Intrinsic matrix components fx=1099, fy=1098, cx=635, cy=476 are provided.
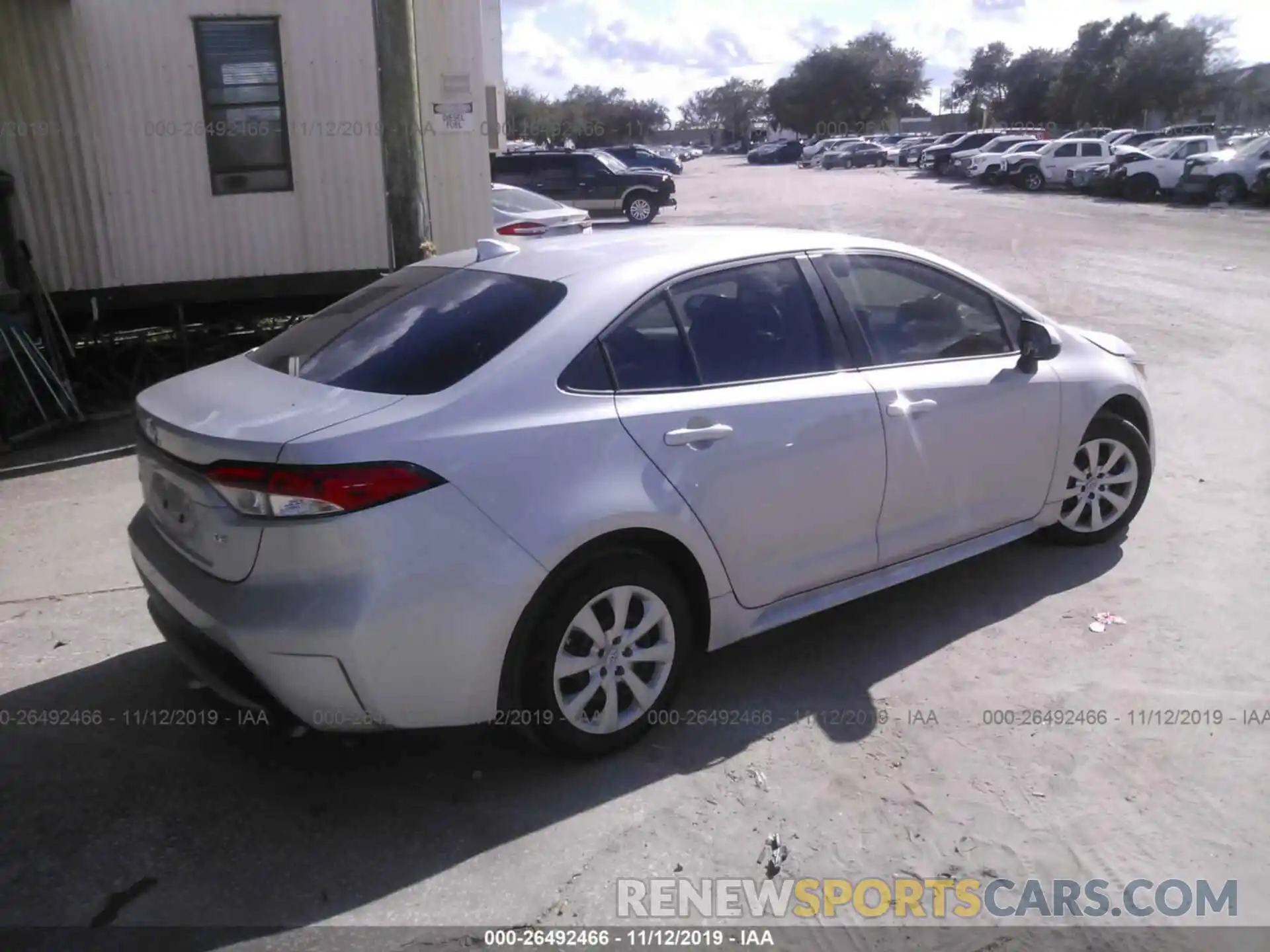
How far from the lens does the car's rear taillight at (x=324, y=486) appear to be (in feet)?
9.93

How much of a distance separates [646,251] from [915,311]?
1.30 meters

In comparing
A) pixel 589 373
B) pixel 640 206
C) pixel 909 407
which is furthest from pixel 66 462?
pixel 640 206

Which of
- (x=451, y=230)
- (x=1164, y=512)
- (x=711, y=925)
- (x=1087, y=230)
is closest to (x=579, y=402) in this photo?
(x=711, y=925)

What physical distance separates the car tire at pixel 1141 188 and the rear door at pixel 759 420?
30.3m

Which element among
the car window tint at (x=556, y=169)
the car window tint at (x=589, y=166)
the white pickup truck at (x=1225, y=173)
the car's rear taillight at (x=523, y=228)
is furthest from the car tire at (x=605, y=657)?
the white pickup truck at (x=1225, y=173)

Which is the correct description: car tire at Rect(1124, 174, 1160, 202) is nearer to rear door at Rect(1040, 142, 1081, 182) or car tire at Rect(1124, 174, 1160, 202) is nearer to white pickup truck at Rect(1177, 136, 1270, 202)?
white pickup truck at Rect(1177, 136, 1270, 202)

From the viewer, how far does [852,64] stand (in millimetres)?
83000

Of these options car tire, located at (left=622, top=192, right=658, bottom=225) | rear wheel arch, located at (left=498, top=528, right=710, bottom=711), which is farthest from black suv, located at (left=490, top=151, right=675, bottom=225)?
rear wheel arch, located at (left=498, top=528, right=710, bottom=711)

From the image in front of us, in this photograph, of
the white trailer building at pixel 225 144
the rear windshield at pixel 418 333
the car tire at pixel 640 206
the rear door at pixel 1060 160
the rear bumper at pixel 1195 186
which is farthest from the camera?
the rear door at pixel 1060 160

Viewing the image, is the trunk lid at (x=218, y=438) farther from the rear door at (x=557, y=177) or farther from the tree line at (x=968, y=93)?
the tree line at (x=968, y=93)

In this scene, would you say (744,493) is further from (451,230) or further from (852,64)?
(852,64)

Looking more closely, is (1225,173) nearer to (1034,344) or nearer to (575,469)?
(1034,344)

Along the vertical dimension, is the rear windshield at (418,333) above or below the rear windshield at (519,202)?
above

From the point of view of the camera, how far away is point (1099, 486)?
5.29 meters
